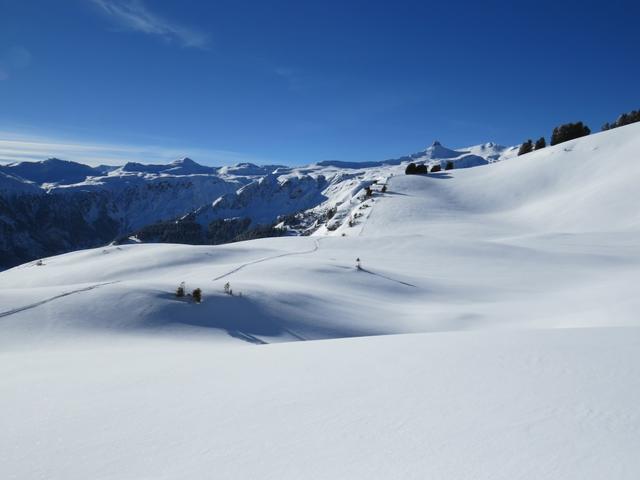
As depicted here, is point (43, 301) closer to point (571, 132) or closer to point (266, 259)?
point (266, 259)

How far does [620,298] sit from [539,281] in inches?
213

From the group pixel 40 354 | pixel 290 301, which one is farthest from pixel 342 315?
pixel 40 354

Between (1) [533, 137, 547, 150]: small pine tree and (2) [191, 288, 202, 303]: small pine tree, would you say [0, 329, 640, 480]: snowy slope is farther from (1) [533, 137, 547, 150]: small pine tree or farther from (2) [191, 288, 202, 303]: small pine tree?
(1) [533, 137, 547, 150]: small pine tree

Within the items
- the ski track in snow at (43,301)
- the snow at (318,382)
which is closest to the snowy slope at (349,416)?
the snow at (318,382)

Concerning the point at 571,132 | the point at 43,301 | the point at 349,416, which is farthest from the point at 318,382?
the point at 571,132

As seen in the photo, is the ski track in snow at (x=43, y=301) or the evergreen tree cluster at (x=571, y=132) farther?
the evergreen tree cluster at (x=571, y=132)

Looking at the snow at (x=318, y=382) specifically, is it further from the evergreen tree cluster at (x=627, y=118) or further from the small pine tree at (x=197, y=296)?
the evergreen tree cluster at (x=627, y=118)

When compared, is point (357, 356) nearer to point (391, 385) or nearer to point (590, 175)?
point (391, 385)

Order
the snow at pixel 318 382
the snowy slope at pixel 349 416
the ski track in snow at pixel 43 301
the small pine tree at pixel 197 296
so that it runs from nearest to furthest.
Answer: the snowy slope at pixel 349 416 → the snow at pixel 318 382 → the ski track in snow at pixel 43 301 → the small pine tree at pixel 197 296

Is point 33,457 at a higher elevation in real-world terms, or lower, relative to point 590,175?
lower

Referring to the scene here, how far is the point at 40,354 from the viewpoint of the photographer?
24.7 ft

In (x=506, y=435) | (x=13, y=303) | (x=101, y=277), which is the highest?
(x=506, y=435)

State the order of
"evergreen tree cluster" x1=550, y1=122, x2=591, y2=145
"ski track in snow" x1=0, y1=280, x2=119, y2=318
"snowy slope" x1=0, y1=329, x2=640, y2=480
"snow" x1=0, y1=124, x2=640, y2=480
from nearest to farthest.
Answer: "snowy slope" x1=0, y1=329, x2=640, y2=480 < "snow" x1=0, y1=124, x2=640, y2=480 < "ski track in snow" x1=0, y1=280, x2=119, y2=318 < "evergreen tree cluster" x1=550, y1=122, x2=591, y2=145

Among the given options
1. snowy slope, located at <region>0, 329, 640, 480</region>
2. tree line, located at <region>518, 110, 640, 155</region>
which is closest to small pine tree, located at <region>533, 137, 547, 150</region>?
tree line, located at <region>518, 110, 640, 155</region>
